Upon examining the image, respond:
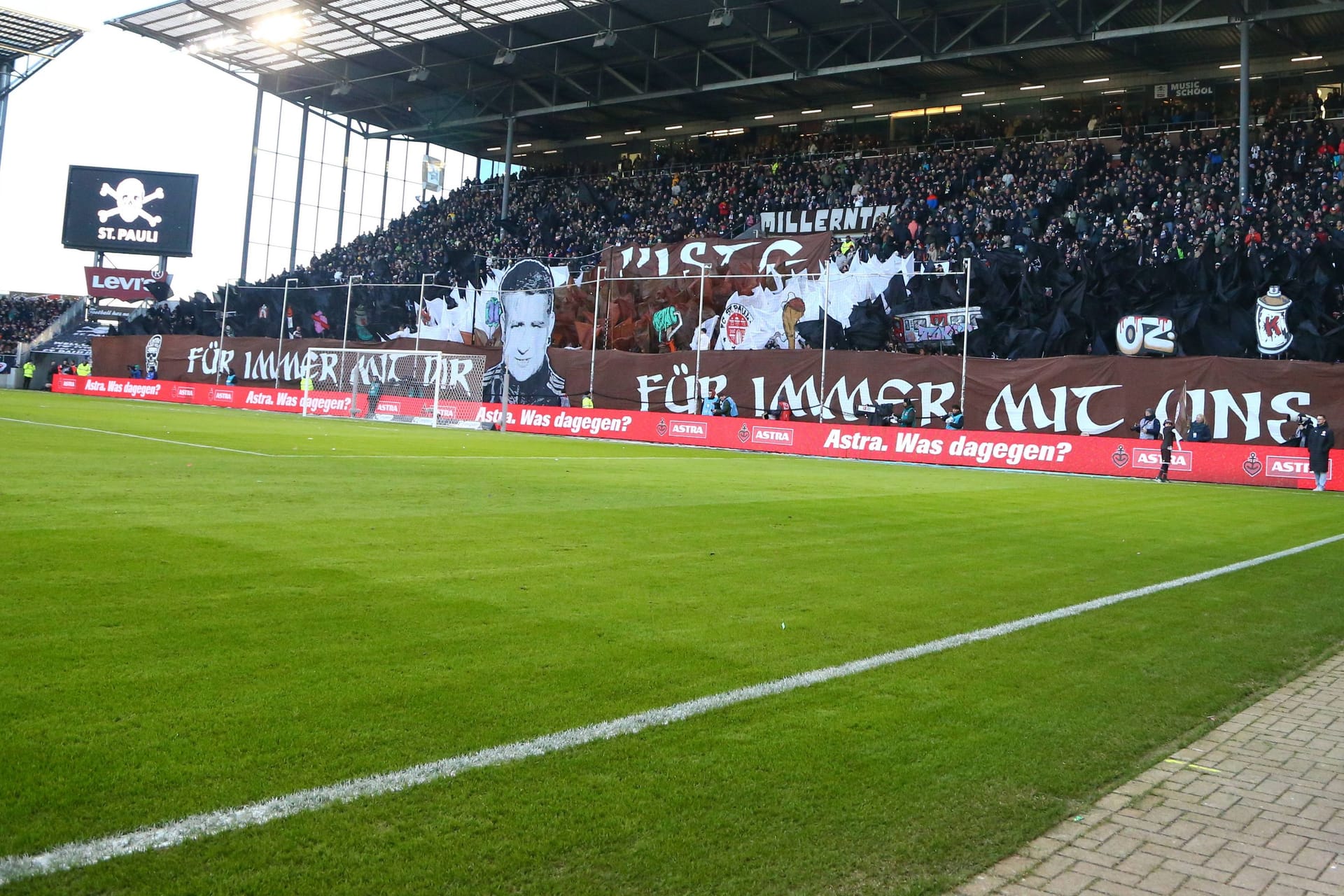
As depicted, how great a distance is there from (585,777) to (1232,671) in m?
4.34

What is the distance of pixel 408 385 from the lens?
41688mm

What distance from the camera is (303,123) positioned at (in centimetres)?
6469

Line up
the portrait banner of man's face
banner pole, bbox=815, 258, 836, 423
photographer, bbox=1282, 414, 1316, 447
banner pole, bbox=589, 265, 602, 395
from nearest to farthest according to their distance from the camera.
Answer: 1. photographer, bbox=1282, 414, 1316, 447
2. banner pole, bbox=815, 258, 836, 423
3. banner pole, bbox=589, 265, 602, 395
4. the portrait banner of man's face

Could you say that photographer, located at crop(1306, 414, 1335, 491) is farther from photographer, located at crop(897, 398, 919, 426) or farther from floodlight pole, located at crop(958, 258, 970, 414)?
photographer, located at crop(897, 398, 919, 426)

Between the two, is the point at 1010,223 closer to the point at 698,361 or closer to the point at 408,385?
the point at 698,361

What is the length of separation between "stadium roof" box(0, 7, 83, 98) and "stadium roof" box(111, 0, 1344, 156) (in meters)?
10.9

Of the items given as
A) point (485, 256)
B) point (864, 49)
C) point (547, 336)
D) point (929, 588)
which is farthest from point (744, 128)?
point (929, 588)

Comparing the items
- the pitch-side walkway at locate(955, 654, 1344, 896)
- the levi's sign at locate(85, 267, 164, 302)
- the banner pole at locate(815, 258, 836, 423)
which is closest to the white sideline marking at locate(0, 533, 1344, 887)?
the pitch-side walkway at locate(955, 654, 1344, 896)

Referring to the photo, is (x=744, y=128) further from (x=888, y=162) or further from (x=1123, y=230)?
(x=1123, y=230)

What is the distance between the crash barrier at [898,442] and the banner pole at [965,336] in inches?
51.3

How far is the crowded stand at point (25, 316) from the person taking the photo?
212 ft

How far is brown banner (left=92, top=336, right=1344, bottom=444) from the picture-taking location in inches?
1022

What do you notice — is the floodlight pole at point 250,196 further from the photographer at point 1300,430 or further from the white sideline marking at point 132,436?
the photographer at point 1300,430

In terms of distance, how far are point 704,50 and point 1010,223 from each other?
18100 mm
